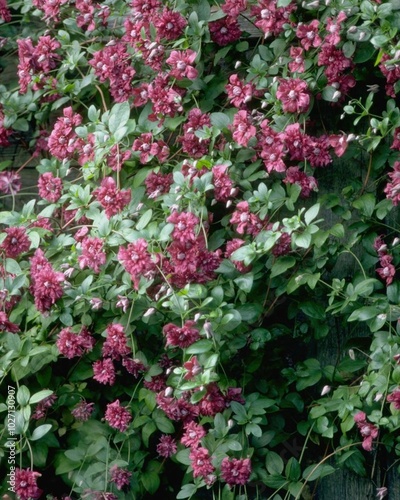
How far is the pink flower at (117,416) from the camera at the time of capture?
203cm

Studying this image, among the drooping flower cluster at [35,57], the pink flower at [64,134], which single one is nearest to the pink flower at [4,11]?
the drooping flower cluster at [35,57]

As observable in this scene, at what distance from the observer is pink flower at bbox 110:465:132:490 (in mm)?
1997

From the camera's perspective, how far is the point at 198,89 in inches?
88.9

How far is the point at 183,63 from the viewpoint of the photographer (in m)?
2.13

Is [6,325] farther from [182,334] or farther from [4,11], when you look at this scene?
[4,11]

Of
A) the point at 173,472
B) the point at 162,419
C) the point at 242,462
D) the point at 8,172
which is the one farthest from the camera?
the point at 8,172

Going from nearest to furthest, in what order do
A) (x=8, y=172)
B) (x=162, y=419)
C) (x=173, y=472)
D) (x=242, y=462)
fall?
(x=242, y=462) < (x=162, y=419) < (x=173, y=472) < (x=8, y=172)

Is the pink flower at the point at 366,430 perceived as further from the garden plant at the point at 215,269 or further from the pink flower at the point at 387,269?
the pink flower at the point at 387,269

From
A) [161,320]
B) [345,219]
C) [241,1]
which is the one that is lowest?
[161,320]

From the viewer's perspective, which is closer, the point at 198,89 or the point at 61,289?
the point at 61,289

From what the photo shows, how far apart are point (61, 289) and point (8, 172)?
74cm

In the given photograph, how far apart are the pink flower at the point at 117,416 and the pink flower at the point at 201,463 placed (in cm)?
21

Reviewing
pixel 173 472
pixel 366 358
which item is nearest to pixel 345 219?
pixel 366 358

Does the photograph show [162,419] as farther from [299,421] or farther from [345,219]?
[345,219]
